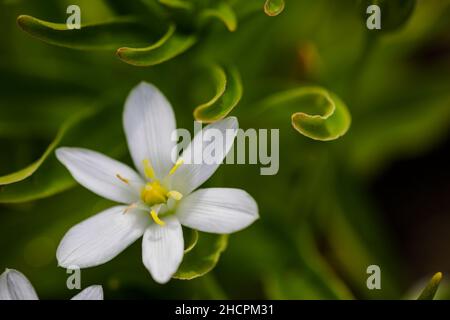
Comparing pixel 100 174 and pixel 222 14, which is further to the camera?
pixel 222 14

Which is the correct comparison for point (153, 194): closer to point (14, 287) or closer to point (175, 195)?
point (175, 195)

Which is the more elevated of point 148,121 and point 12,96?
point 12,96

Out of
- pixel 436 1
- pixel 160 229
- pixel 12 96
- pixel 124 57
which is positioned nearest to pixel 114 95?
pixel 12 96

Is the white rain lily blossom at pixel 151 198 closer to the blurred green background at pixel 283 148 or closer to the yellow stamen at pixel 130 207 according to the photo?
the yellow stamen at pixel 130 207

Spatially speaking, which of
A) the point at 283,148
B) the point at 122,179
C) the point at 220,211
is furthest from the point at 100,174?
the point at 283,148

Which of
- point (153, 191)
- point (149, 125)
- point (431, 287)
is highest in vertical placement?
point (149, 125)

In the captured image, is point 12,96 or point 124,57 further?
point 12,96

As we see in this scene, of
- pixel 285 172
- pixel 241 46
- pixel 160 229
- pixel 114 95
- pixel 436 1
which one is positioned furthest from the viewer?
pixel 436 1
